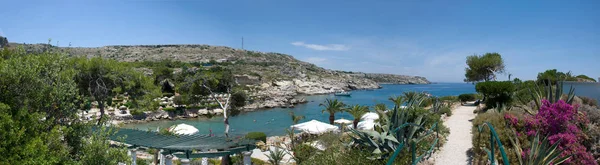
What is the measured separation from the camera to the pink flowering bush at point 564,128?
36.4 feet

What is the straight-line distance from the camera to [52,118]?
25.3ft

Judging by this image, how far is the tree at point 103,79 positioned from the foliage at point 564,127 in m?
18.8

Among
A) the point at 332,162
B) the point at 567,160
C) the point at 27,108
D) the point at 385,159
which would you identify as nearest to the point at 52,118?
the point at 27,108

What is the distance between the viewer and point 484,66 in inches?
1757

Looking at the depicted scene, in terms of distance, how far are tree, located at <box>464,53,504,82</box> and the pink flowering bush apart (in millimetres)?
33008

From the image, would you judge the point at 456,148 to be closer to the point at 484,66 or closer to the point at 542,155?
the point at 542,155

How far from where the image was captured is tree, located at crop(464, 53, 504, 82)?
43969 mm

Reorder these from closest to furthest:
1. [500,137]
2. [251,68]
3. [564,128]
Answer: [564,128] → [500,137] → [251,68]

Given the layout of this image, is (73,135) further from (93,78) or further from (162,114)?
(162,114)

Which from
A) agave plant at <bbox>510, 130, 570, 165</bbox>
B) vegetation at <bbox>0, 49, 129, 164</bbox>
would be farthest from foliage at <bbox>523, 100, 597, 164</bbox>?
vegetation at <bbox>0, 49, 129, 164</bbox>

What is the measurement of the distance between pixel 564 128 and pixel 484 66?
3566 centimetres

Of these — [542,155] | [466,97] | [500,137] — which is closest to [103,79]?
[500,137]

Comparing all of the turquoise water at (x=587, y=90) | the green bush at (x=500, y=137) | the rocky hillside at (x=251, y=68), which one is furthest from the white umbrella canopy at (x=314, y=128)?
the rocky hillside at (x=251, y=68)

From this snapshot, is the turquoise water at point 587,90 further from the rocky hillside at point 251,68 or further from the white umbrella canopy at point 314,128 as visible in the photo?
the rocky hillside at point 251,68
